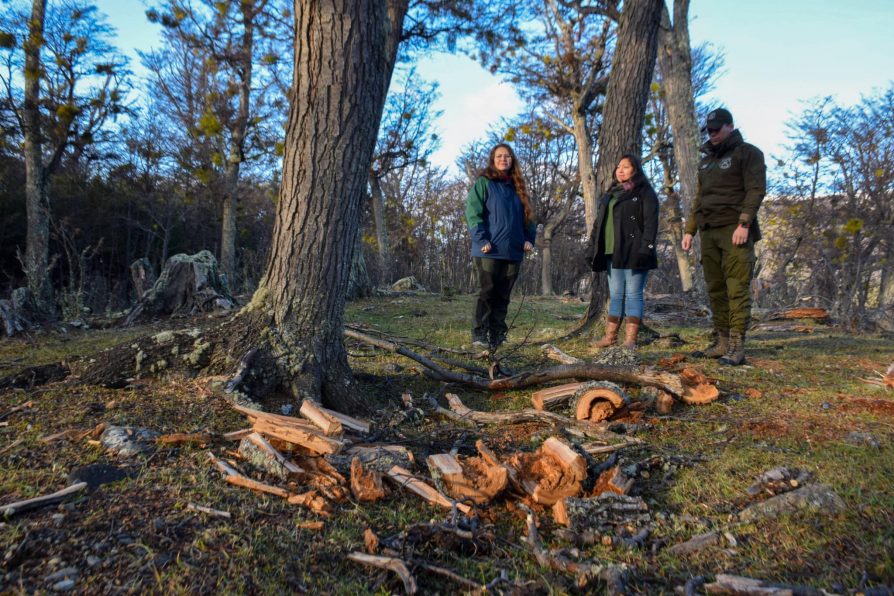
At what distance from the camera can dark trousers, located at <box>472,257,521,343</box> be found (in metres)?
4.93

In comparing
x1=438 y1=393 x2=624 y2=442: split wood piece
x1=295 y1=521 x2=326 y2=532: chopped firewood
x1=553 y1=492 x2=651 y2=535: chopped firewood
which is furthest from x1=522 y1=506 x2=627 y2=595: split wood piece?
x1=438 y1=393 x2=624 y2=442: split wood piece

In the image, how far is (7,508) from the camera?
62.0 inches

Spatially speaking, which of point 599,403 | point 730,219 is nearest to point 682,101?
point 730,219

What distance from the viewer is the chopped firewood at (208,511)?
1.67 meters

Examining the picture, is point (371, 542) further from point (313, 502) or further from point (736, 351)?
point (736, 351)

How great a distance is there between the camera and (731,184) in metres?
4.36

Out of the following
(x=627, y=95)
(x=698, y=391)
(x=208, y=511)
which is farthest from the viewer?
(x=627, y=95)

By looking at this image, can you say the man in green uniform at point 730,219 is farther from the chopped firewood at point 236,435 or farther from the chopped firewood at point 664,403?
the chopped firewood at point 236,435

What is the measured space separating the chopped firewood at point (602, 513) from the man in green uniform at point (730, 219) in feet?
9.47

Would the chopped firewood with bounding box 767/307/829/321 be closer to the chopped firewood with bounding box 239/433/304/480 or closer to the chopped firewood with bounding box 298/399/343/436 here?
the chopped firewood with bounding box 298/399/343/436

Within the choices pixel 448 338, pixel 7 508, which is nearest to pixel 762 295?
pixel 448 338

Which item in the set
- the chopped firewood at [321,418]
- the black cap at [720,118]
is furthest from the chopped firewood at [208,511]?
the black cap at [720,118]

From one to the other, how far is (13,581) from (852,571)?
7.35 feet

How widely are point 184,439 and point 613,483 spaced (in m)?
1.86
